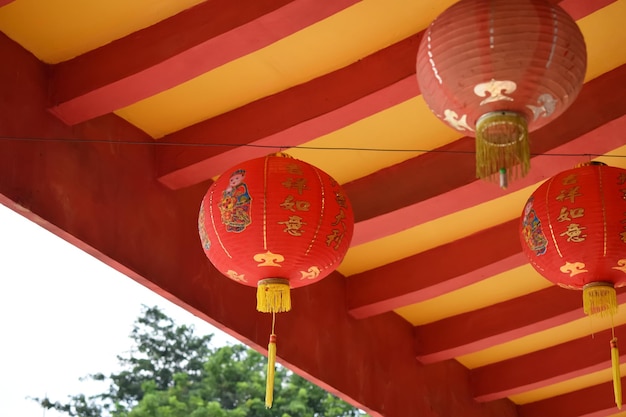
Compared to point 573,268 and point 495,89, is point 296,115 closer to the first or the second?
point 573,268

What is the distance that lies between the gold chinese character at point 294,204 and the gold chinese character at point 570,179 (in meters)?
0.96

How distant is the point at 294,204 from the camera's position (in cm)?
389

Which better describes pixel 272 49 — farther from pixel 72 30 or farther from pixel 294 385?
pixel 294 385

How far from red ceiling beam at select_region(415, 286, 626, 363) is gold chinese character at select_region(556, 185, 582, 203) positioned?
6.36ft

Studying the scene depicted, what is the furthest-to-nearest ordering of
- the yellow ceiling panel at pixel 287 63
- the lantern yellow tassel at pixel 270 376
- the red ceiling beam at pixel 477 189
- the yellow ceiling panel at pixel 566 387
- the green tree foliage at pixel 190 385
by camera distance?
the green tree foliage at pixel 190 385, the yellow ceiling panel at pixel 566 387, the red ceiling beam at pixel 477 189, the yellow ceiling panel at pixel 287 63, the lantern yellow tassel at pixel 270 376

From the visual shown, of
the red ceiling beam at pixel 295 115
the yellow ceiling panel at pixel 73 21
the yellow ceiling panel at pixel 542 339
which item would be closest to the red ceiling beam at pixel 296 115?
→ the red ceiling beam at pixel 295 115

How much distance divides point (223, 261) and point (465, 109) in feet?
3.93

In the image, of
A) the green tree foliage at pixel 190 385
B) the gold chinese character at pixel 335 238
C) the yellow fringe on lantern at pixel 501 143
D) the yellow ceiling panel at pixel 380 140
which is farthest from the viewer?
the green tree foliage at pixel 190 385

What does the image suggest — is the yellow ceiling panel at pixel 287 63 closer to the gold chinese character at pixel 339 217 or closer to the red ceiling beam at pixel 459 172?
the red ceiling beam at pixel 459 172

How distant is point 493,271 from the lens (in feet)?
18.4

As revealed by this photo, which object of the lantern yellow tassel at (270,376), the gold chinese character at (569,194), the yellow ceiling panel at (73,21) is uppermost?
the yellow ceiling panel at (73,21)

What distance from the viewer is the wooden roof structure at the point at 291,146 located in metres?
4.22

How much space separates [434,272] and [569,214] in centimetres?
180

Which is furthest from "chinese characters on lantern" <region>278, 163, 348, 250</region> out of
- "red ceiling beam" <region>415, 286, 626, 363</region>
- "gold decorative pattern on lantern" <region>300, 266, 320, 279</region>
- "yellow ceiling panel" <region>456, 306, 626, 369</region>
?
"yellow ceiling panel" <region>456, 306, 626, 369</region>
